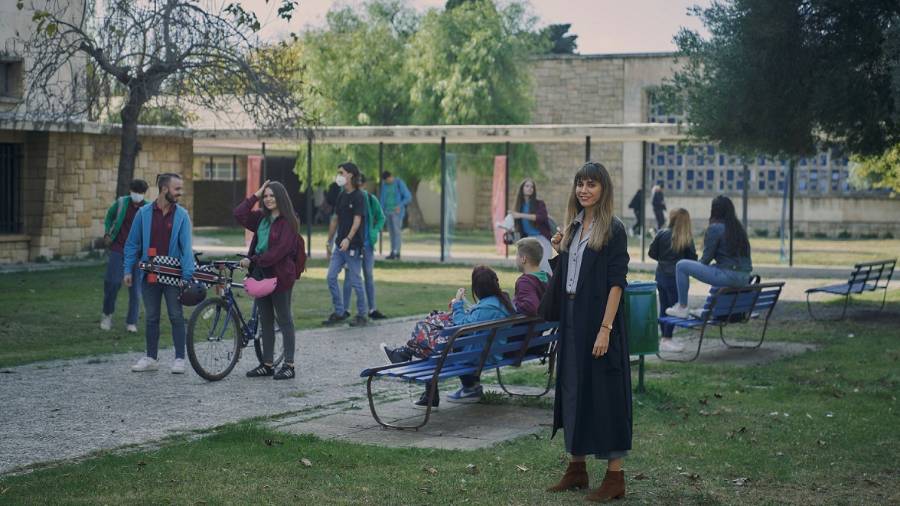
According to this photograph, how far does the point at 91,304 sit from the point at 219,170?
29974 millimetres

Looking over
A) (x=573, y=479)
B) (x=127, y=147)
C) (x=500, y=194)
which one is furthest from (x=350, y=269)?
(x=500, y=194)

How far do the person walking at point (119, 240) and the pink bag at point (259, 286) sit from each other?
11.1 ft

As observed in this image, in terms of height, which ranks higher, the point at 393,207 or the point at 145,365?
the point at 393,207

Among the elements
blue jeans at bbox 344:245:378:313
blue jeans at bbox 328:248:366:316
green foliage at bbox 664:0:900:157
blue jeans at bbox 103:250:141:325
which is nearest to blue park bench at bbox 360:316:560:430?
blue jeans at bbox 328:248:366:316

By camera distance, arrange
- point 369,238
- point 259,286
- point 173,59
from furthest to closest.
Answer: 1. point 173,59
2. point 369,238
3. point 259,286

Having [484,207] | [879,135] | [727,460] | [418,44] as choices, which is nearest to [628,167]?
[484,207]

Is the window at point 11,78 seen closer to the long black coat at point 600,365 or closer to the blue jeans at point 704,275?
the blue jeans at point 704,275

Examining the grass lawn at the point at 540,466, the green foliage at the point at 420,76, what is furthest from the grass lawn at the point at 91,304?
the green foliage at the point at 420,76

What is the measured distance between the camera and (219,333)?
10.8 m

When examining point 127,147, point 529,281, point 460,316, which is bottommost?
point 460,316

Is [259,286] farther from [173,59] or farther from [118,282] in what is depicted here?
[173,59]

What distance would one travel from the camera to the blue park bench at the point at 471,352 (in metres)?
8.54

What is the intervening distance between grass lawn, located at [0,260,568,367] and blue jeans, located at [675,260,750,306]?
174 inches

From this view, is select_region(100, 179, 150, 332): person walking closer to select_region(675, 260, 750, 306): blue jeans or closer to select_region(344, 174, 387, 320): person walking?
select_region(344, 174, 387, 320): person walking
